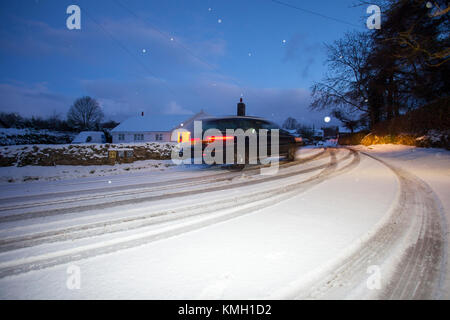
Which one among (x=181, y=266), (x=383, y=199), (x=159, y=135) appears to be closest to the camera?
(x=181, y=266)

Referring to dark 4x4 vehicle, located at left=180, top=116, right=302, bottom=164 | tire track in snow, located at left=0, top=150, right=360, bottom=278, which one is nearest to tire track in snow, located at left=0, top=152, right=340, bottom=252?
tire track in snow, located at left=0, top=150, right=360, bottom=278

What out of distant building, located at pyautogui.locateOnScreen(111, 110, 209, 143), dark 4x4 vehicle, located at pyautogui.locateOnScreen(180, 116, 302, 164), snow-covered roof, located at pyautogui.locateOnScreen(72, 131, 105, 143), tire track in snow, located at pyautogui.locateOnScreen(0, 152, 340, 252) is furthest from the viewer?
snow-covered roof, located at pyautogui.locateOnScreen(72, 131, 105, 143)

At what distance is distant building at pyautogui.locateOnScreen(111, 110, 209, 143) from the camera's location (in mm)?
33281

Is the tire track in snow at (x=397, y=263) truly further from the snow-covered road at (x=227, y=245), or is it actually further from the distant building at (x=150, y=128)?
the distant building at (x=150, y=128)

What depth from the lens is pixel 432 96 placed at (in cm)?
1471

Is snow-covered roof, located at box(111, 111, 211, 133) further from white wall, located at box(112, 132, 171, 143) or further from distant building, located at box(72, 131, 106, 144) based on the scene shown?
distant building, located at box(72, 131, 106, 144)

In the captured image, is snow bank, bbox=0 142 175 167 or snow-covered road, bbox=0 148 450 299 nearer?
snow-covered road, bbox=0 148 450 299

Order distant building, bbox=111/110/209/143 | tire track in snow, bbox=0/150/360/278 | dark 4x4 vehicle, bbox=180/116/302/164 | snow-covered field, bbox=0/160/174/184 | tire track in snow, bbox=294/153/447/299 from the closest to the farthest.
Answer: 1. tire track in snow, bbox=294/153/447/299
2. tire track in snow, bbox=0/150/360/278
3. snow-covered field, bbox=0/160/174/184
4. dark 4x4 vehicle, bbox=180/116/302/164
5. distant building, bbox=111/110/209/143

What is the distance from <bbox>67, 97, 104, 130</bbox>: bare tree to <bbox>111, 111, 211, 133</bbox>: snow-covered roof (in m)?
25.5

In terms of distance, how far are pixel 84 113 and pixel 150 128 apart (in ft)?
114

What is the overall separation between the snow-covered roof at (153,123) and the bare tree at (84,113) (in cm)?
2554

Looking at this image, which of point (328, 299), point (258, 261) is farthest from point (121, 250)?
point (328, 299)

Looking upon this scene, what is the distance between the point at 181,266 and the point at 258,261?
690 millimetres
